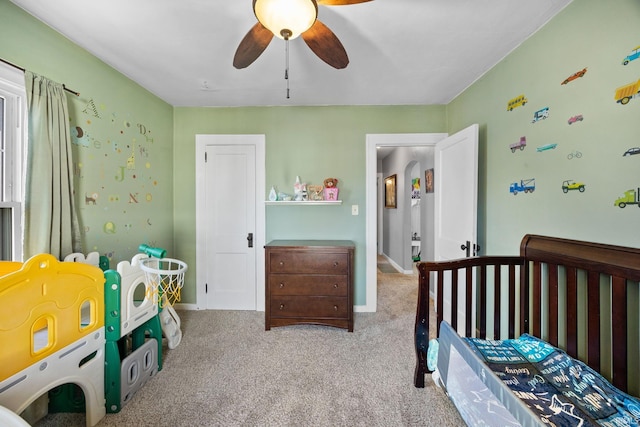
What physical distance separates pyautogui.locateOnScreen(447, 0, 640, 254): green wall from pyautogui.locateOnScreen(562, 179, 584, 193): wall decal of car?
0.07ft

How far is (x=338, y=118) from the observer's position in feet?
9.61

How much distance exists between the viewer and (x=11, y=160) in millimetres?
1519

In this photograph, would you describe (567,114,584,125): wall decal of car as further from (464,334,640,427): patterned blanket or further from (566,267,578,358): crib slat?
(464,334,640,427): patterned blanket

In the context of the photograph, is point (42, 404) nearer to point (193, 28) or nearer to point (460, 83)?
point (193, 28)

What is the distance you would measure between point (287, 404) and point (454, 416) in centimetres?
101

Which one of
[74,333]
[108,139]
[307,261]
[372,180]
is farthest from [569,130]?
[108,139]

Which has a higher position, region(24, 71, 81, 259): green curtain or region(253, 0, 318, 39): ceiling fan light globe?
region(253, 0, 318, 39): ceiling fan light globe

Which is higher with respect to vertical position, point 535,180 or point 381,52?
point 381,52

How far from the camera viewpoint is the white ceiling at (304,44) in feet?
4.95

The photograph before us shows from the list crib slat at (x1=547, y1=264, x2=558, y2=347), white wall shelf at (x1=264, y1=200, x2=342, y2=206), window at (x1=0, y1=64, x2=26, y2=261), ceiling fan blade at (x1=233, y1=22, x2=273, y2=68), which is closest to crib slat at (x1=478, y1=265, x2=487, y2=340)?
crib slat at (x1=547, y1=264, x2=558, y2=347)

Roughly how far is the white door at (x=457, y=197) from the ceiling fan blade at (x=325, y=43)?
135 cm

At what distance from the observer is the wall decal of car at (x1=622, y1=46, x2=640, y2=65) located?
1181 mm

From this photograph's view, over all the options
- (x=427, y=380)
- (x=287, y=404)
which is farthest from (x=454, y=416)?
(x=287, y=404)

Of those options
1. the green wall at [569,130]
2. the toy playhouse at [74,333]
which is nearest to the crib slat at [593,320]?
the green wall at [569,130]
